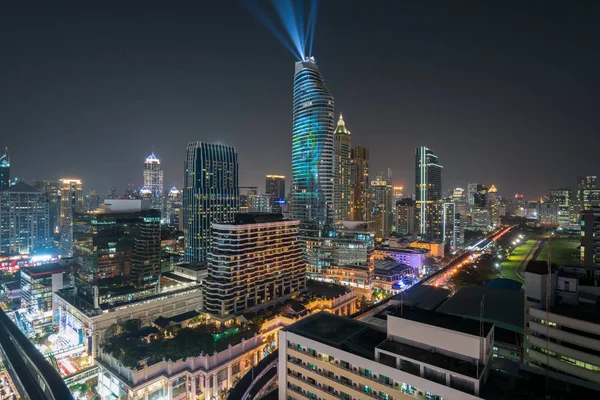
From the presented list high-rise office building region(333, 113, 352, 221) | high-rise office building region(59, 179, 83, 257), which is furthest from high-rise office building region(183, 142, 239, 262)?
high-rise office building region(59, 179, 83, 257)

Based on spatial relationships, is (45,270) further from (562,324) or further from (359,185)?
(359,185)

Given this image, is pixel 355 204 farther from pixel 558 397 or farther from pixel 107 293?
pixel 558 397

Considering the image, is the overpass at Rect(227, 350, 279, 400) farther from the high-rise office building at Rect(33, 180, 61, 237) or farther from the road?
the high-rise office building at Rect(33, 180, 61, 237)

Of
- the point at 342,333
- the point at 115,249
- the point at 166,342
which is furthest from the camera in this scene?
the point at 115,249

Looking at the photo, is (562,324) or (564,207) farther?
(564,207)

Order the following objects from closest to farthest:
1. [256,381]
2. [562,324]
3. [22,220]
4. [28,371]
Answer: [562,324] < [256,381] < [28,371] < [22,220]

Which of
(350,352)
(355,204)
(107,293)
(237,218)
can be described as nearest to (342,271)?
(237,218)

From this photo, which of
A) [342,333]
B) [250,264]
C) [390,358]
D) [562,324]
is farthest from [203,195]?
[562,324]

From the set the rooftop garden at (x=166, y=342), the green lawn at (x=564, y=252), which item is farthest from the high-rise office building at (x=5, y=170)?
the green lawn at (x=564, y=252)
